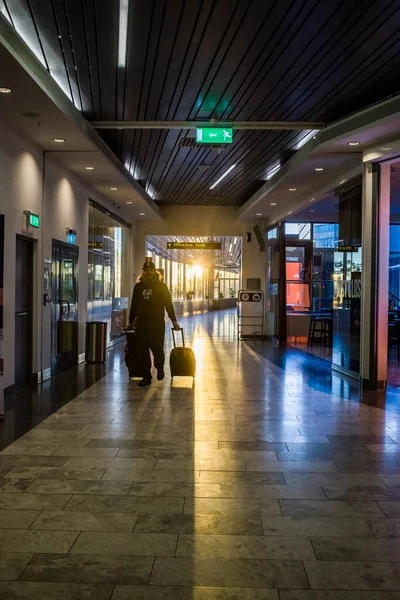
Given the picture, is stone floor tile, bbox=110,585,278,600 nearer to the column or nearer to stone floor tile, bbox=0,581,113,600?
stone floor tile, bbox=0,581,113,600

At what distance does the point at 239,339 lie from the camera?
15398 millimetres

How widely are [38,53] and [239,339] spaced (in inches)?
417

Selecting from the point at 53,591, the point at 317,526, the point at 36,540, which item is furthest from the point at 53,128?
the point at 53,591

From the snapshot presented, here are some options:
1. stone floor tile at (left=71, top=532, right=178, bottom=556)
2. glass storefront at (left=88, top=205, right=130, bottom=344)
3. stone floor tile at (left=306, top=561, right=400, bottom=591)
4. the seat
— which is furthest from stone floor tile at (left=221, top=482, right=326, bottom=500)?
the seat

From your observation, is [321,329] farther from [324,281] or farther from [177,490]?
[177,490]

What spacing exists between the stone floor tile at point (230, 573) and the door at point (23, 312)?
514cm

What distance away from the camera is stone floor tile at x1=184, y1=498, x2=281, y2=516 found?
333 cm

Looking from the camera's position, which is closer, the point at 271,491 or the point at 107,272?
the point at 271,491

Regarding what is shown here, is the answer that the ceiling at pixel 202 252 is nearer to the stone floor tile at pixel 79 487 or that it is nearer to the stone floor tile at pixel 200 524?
the stone floor tile at pixel 79 487

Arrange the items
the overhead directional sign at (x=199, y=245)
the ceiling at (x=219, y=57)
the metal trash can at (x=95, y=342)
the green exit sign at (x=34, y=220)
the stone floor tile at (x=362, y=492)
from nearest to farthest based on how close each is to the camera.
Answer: the stone floor tile at (x=362, y=492) → the ceiling at (x=219, y=57) → the green exit sign at (x=34, y=220) → the metal trash can at (x=95, y=342) → the overhead directional sign at (x=199, y=245)

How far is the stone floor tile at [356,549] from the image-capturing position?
109 inches

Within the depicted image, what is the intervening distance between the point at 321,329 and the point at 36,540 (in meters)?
11.9

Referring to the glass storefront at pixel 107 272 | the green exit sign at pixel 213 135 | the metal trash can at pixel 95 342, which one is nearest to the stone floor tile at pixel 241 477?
the green exit sign at pixel 213 135

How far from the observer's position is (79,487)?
3.73m
